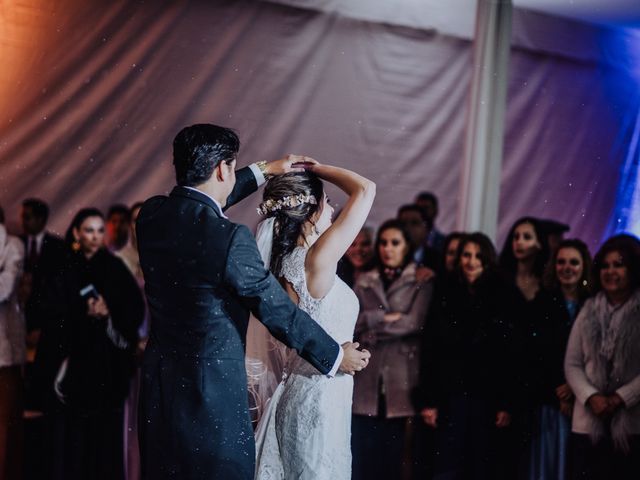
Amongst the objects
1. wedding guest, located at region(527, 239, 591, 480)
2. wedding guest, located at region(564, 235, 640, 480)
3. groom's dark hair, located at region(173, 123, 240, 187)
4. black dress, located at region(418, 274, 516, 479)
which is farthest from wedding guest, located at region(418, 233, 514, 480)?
groom's dark hair, located at region(173, 123, 240, 187)

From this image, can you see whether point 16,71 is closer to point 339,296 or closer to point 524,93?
point 339,296

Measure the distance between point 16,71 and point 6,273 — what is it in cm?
92

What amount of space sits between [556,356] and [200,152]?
2192 mm

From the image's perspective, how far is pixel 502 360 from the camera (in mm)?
3969

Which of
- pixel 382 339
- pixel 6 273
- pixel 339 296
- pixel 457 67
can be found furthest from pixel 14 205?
pixel 457 67

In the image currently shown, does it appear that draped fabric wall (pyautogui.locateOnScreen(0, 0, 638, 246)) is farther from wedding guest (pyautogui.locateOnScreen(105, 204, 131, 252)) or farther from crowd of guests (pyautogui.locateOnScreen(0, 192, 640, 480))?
crowd of guests (pyautogui.locateOnScreen(0, 192, 640, 480))

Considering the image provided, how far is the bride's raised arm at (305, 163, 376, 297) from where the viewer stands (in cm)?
261

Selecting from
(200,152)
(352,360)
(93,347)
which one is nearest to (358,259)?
(93,347)

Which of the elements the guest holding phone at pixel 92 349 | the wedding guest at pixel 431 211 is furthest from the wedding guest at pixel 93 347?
the wedding guest at pixel 431 211

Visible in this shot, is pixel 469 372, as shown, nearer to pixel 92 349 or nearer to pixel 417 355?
pixel 417 355

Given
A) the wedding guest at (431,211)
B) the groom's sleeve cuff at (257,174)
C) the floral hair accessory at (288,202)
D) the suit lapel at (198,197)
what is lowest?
the suit lapel at (198,197)

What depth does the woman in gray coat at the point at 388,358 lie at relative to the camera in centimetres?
412

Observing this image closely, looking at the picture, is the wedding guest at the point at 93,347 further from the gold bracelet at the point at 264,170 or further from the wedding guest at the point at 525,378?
the wedding guest at the point at 525,378

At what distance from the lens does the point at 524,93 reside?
5.35m
